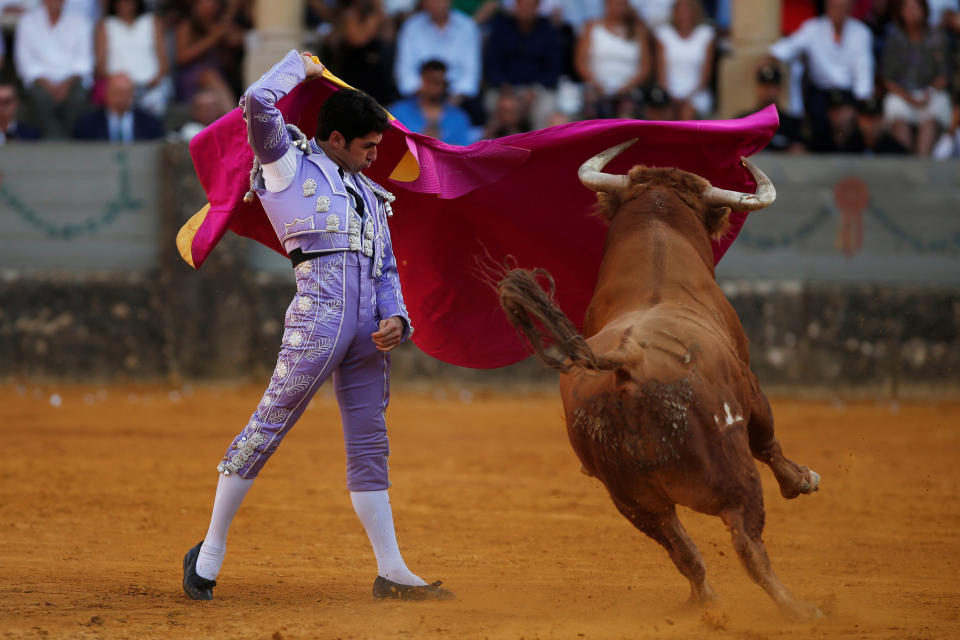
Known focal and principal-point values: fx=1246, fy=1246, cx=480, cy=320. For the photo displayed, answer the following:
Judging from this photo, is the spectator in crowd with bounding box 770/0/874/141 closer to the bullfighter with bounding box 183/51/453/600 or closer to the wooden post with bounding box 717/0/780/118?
the wooden post with bounding box 717/0/780/118

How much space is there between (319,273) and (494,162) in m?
1.26

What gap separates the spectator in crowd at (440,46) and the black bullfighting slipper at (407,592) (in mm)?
8023

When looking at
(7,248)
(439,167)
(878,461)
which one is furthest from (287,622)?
(7,248)

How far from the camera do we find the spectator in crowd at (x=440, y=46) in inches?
485

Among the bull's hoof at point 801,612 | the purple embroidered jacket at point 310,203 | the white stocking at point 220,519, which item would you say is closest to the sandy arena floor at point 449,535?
the bull's hoof at point 801,612

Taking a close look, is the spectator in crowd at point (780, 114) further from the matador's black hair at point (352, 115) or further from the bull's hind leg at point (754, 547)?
the bull's hind leg at point (754, 547)

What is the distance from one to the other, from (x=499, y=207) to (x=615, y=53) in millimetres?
6947

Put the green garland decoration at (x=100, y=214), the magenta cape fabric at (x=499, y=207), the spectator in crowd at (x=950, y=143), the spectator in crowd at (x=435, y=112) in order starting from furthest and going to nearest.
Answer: the spectator in crowd at (x=950, y=143)
the green garland decoration at (x=100, y=214)
the spectator in crowd at (x=435, y=112)
the magenta cape fabric at (x=499, y=207)

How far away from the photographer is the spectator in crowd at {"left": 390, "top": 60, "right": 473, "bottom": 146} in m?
11.6

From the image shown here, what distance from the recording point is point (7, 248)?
38.3 ft

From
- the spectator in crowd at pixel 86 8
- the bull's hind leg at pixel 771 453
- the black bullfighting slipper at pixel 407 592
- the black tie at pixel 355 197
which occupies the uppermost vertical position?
the spectator in crowd at pixel 86 8

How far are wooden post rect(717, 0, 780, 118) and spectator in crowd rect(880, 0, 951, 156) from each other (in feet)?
3.85

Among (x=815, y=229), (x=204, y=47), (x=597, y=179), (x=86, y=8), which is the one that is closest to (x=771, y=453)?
(x=597, y=179)

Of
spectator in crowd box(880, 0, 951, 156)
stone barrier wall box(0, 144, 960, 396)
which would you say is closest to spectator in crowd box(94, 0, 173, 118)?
stone barrier wall box(0, 144, 960, 396)
